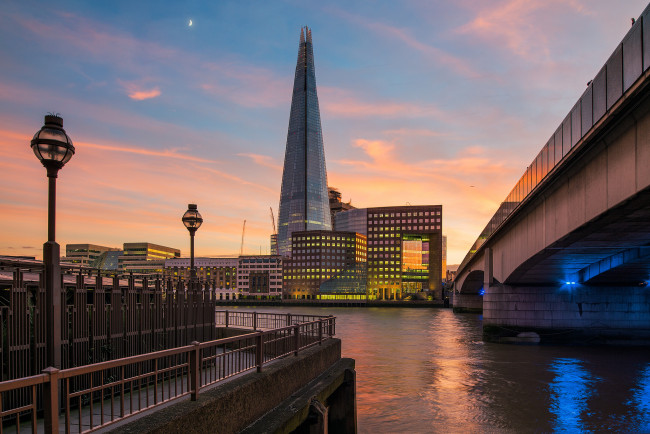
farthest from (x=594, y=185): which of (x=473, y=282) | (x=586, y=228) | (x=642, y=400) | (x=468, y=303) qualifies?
(x=468, y=303)

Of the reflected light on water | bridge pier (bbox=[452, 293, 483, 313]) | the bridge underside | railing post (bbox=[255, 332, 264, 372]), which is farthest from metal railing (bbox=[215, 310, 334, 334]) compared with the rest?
bridge pier (bbox=[452, 293, 483, 313])

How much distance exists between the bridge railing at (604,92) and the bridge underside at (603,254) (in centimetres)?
271

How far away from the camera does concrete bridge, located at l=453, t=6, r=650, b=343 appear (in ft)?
44.4

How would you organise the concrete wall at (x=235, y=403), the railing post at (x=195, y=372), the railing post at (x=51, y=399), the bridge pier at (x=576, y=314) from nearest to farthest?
the railing post at (x=51, y=399)
the concrete wall at (x=235, y=403)
the railing post at (x=195, y=372)
the bridge pier at (x=576, y=314)

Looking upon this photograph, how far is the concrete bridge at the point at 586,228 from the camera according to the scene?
13.5m

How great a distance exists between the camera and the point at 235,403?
797 centimetres

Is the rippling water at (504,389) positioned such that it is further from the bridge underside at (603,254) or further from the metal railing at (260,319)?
the bridge underside at (603,254)

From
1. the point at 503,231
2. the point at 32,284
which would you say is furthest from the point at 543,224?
the point at 32,284

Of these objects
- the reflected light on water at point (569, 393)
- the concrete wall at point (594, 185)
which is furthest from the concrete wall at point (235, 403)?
the concrete wall at point (594, 185)

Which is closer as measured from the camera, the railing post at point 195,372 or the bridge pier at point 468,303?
the railing post at point 195,372

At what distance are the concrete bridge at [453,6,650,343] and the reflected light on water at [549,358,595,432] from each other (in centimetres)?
581

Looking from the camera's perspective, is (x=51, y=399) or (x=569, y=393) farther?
(x=569, y=393)

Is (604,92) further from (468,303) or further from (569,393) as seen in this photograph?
(468,303)

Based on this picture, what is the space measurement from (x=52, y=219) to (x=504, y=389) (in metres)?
19.3
